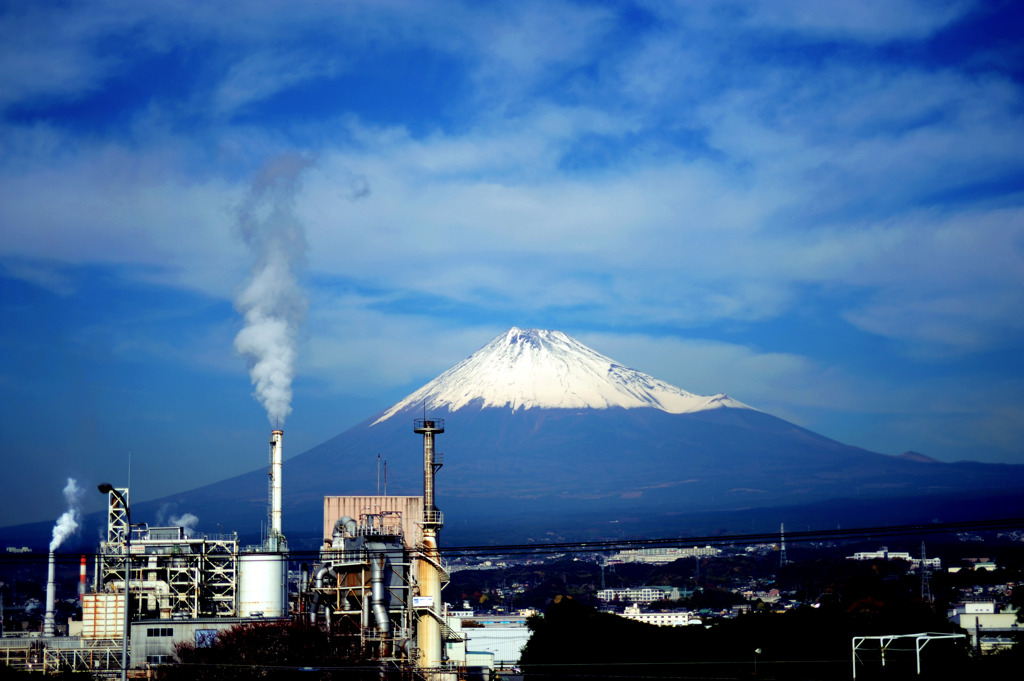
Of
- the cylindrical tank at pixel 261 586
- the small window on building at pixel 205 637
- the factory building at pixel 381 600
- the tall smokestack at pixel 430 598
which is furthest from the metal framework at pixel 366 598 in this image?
the cylindrical tank at pixel 261 586

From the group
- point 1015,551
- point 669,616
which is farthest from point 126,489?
point 1015,551

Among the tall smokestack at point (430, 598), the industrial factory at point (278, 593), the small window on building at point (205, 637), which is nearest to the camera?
the industrial factory at point (278, 593)

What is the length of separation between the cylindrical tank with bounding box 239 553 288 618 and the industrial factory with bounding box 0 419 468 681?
68 millimetres

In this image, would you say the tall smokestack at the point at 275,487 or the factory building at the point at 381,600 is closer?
the factory building at the point at 381,600

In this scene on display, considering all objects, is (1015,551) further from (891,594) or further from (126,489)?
(126,489)

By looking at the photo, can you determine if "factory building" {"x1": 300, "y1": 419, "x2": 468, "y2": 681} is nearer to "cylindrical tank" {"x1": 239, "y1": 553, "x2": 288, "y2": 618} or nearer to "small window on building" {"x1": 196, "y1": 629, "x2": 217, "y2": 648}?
"small window on building" {"x1": 196, "y1": 629, "x2": 217, "y2": 648}

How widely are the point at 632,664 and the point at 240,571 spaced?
27.4 metres

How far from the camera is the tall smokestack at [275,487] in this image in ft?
266

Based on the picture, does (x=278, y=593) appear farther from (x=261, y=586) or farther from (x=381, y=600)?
(x=381, y=600)

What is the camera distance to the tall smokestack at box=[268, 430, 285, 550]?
8106cm

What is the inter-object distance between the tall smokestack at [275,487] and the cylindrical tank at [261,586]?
10.6ft

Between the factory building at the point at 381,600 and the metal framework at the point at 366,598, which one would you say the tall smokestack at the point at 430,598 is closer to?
the factory building at the point at 381,600

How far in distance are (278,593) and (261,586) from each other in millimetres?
A: 1440

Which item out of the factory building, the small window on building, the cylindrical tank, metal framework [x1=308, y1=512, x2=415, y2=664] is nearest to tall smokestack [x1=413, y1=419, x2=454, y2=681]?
the factory building
